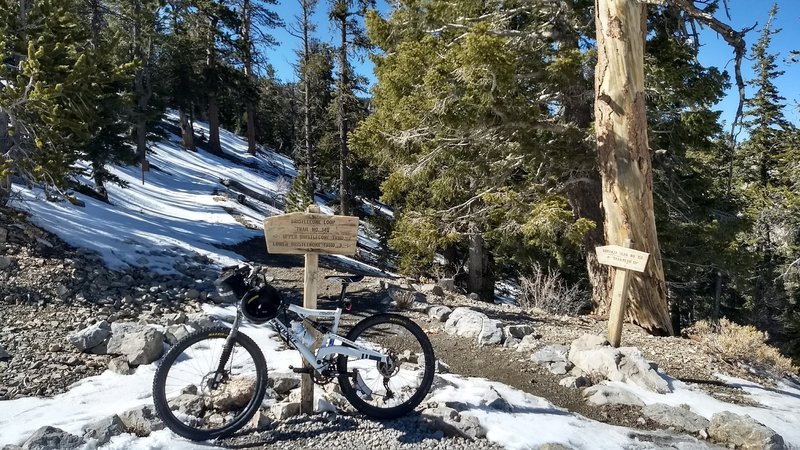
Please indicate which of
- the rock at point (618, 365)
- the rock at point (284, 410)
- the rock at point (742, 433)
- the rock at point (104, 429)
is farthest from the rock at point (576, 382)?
the rock at point (104, 429)

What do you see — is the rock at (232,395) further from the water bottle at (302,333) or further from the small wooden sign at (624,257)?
the small wooden sign at (624,257)

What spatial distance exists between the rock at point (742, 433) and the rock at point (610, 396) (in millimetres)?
681

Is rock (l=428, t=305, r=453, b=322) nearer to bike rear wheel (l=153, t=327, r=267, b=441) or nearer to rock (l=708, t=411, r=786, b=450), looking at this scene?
rock (l=708, t=411, r=786, b=450)

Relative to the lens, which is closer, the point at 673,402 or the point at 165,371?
the point at 165,371

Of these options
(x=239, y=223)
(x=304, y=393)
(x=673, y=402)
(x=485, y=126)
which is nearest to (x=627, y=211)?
(x=485, y=126)

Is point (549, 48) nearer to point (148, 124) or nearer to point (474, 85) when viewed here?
point (474, 85)

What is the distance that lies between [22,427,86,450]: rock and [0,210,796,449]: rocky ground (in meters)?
0.98

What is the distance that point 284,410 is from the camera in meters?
3.94

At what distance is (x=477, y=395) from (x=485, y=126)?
538cm

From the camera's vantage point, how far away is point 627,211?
786 cm

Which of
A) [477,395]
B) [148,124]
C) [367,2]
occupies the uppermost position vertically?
[367,2]

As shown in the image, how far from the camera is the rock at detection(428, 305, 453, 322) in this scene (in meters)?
7.99

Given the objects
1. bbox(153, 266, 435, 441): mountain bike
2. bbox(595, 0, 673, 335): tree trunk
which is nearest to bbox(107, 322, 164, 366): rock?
bbox(153, 266, 435, 441): mountain bike

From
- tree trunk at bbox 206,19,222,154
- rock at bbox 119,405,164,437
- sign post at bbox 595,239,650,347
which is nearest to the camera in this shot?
rock at bbox 119,405,164,437
